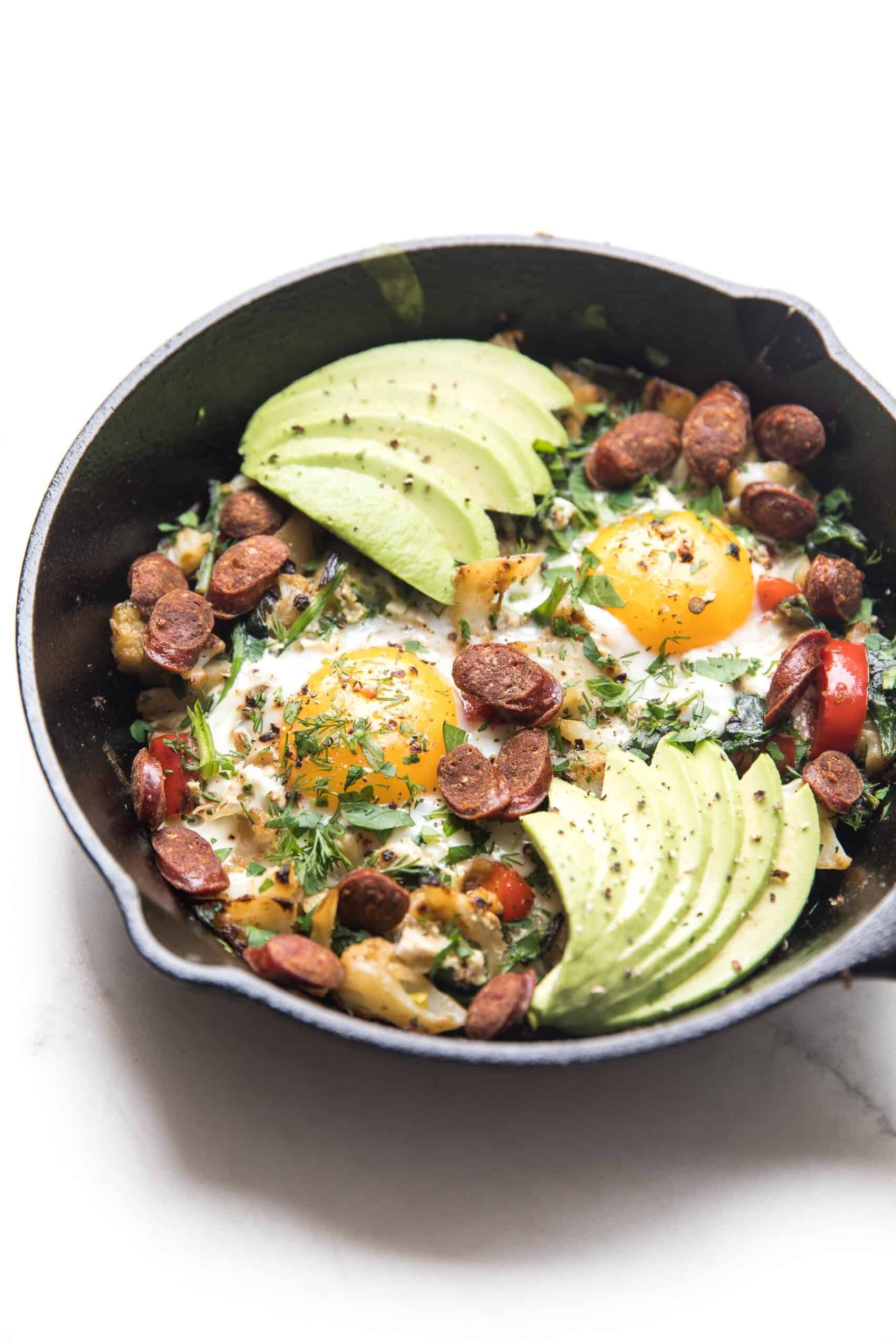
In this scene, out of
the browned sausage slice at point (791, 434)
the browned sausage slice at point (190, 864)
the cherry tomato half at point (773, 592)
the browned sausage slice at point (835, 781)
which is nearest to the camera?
the browned sausage slice at point (190, 864)

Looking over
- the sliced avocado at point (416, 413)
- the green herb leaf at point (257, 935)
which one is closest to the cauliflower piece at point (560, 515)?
the sliced avocado at point (416, 413)

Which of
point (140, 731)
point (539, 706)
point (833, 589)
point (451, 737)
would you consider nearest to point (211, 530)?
point (140, 731)

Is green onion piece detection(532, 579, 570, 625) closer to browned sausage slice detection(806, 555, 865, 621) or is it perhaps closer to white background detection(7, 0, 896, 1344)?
browned sausage slice detection(806, 555, 865, 621)

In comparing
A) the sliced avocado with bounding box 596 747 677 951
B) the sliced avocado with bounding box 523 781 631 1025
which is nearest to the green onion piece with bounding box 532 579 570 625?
the sliced avocado with bounding box 596 747 677 951

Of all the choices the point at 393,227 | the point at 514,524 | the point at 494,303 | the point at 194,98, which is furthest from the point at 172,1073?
the point at 194,98

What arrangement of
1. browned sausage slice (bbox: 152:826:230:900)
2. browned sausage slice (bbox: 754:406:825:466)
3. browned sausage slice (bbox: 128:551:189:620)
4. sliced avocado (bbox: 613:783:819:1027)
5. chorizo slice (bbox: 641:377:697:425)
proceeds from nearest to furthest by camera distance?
sliced avocado (bbox: 613:783:819:1027) → browned sausage slice (bbox: 152:826:230:900) → browned sausage slice (bbox: 128:551:189:620) → browned sausage slice (bbox: 754:406:825:466) → chorizo slice (bbox: 641:377:697:425)

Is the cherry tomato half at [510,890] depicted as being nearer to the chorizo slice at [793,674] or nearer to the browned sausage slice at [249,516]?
the chorizo slice at [793,674]
